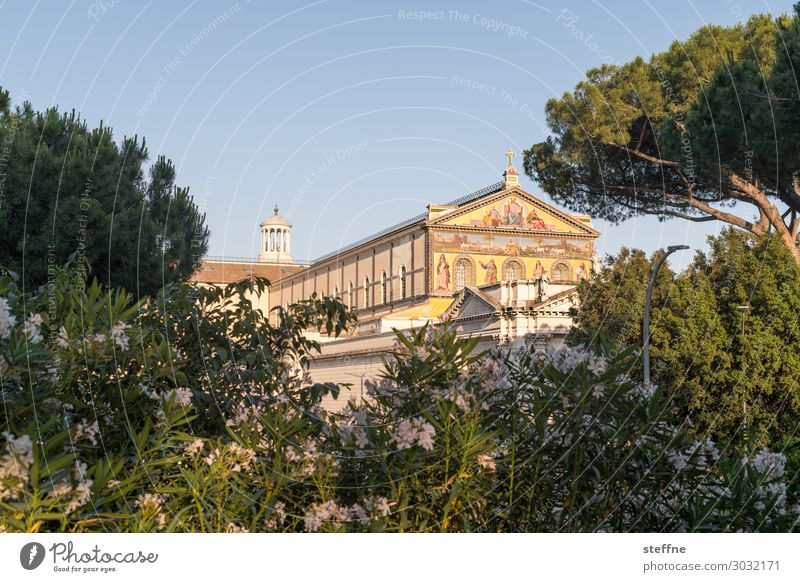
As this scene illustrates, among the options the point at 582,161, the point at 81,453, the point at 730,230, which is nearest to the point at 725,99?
the point at 582,161

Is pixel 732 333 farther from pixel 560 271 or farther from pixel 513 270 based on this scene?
pixel 513 270

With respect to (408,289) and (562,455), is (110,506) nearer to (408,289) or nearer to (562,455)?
(562,455)

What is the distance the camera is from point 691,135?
14336mm

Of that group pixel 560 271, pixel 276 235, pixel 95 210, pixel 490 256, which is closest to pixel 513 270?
pixel 560 271

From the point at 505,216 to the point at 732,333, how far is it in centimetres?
1476

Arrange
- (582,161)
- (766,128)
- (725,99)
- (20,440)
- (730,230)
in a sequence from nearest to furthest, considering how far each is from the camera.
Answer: (20,440) < (766,128) < (725,99) < (582,161) < (730,230)

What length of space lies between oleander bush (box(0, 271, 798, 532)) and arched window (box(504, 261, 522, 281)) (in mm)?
38919

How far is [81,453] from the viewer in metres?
3.81

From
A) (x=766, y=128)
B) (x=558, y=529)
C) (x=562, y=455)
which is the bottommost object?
(x=558, y=529)

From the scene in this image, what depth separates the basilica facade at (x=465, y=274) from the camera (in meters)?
36.8

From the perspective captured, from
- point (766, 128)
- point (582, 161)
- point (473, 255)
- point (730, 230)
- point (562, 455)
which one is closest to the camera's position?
point (562, 455)

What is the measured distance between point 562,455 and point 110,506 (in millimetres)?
1762

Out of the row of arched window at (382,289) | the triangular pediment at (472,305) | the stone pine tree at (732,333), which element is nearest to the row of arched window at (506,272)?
the triangular pediment at (472,305)

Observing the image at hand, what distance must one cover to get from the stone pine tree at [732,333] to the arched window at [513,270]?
14800 millimetres
